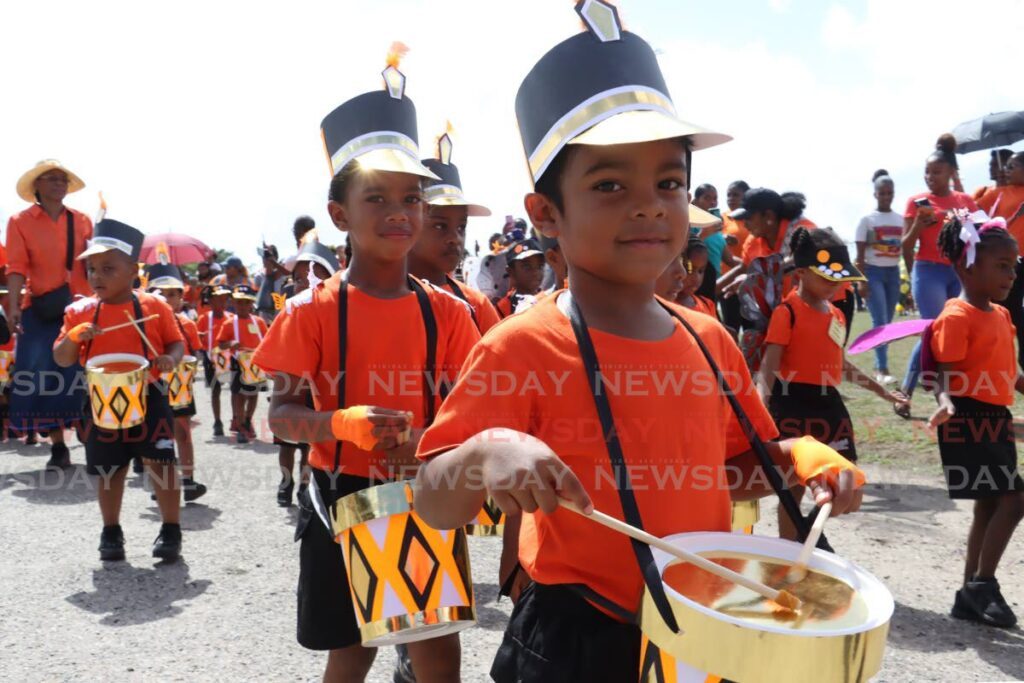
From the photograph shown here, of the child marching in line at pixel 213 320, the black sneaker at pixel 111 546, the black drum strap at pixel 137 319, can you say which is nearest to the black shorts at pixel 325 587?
the black sneaker at pixel 111 546

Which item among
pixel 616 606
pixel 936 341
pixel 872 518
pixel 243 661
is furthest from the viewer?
Result: pixel 872 518

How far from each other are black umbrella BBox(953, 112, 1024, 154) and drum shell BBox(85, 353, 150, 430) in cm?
1199

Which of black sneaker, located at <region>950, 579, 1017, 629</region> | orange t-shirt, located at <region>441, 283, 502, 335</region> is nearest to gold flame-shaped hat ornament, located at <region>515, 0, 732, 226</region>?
orange t-shirt, located at <region>441, 283, 502, 335</region>

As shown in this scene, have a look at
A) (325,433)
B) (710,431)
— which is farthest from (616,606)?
(325,433)

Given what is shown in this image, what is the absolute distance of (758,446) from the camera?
183 cm

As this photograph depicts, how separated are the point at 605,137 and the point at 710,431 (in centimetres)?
66

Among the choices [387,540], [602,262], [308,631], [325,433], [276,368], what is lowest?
[308,631]

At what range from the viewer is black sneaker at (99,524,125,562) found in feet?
16.8

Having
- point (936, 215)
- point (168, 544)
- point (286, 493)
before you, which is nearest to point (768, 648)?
point (168, 544)

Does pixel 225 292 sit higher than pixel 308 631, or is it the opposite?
pixel 225 292

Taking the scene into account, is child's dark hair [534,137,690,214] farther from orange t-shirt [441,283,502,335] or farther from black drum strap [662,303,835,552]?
orange t-shirt [441,283,502,335]

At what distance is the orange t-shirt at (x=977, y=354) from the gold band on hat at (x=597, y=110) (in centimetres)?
299

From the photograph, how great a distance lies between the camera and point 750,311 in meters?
5.98

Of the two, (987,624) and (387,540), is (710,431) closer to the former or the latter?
(387,540)
